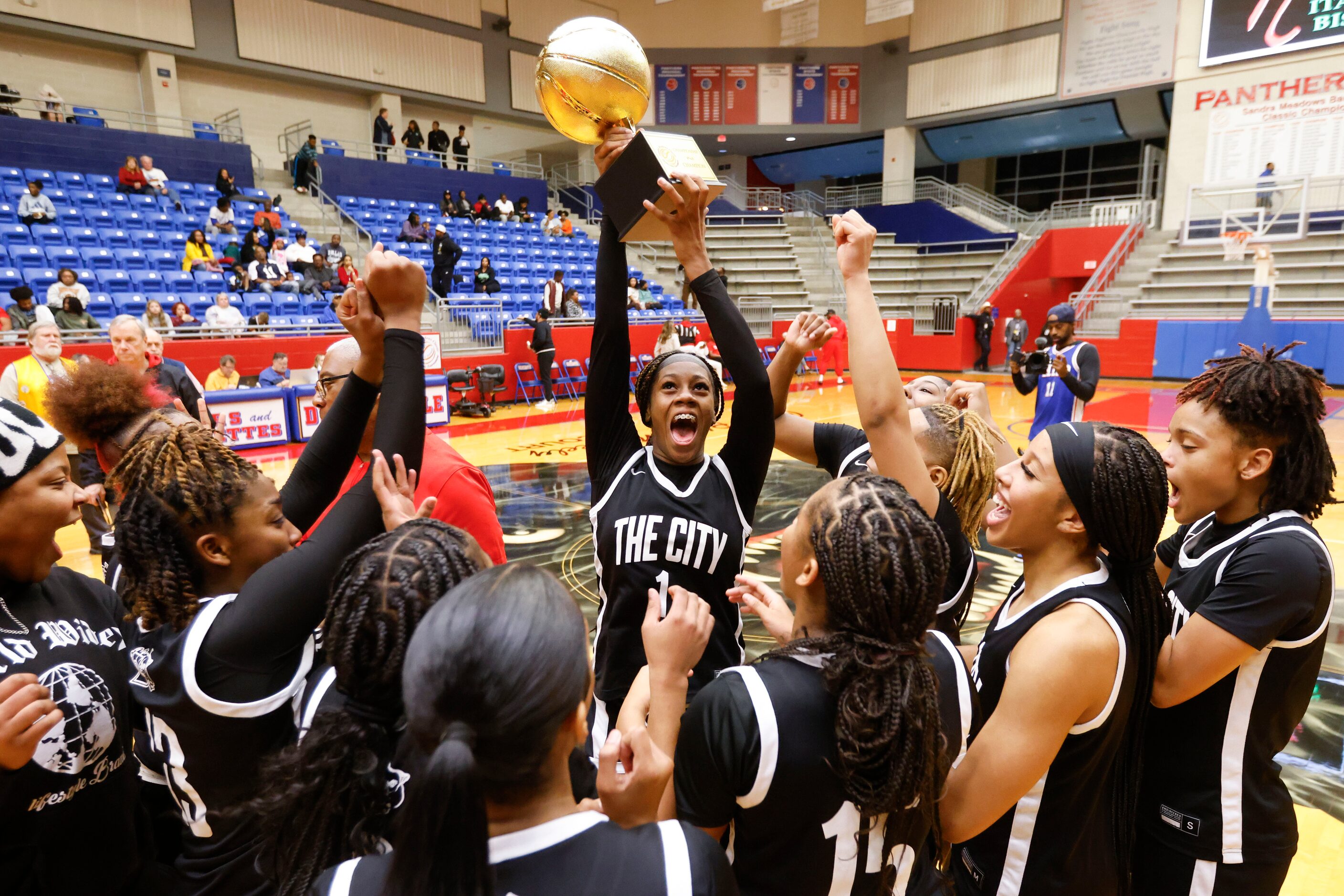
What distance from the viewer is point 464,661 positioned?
953mm

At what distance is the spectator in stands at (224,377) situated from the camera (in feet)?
32.8

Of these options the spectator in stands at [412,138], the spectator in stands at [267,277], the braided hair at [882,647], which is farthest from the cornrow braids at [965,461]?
the spectator in stands at [412,138]

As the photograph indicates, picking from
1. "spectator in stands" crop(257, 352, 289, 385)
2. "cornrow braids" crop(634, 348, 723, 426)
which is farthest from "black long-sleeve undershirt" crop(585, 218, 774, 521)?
"spectator in stands" crop(257, 352, 289, 385)

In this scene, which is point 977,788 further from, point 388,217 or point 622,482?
point 388,217

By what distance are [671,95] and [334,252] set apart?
1430 centimetres

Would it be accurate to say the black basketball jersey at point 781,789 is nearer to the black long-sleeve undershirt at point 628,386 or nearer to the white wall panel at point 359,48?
the black long-sleeve undershirt at point 628,386

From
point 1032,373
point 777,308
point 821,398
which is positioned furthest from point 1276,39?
point 1032,373

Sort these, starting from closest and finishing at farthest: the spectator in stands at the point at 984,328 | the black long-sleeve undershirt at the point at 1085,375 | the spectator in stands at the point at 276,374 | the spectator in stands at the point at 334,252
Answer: the black long-sleeve undershirt at the point at 1085,375 < the spectator in stands at the point at 276,374 < the spectator in stands at the point at 334,252 < the spectator in stands at the point at 984,328

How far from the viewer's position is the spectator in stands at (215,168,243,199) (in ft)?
48.9

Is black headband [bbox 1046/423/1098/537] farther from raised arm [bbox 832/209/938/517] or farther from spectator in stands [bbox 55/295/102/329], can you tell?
spectator in stands [bbox 55/295/102/329]

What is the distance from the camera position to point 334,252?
14688 millimetres

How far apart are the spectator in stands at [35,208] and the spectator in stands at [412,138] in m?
8.46

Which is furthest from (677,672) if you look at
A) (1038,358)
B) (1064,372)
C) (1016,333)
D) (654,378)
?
(1016,333)

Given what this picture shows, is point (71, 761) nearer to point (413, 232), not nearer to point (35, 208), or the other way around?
point (35, 208)
